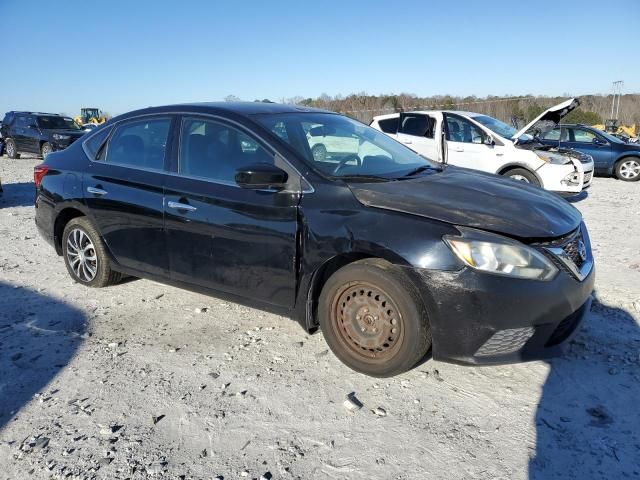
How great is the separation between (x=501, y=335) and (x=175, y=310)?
2.70 meters

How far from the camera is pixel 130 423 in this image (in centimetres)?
277

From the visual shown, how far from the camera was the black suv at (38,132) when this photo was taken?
675 inches

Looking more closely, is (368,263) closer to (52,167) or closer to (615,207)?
(52,167)

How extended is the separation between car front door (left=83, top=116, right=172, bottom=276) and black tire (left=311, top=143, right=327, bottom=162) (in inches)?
47.5

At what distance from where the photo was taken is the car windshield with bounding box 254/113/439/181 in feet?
11.6

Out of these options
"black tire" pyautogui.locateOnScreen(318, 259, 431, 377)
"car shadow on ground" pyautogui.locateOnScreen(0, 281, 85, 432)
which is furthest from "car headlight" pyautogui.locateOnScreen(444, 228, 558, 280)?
"car shadow on ground" pyautogui.locateOnScreen(0, 281, 85, 432)

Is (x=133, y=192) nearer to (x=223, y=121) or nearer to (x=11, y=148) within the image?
(x=223, y=121)

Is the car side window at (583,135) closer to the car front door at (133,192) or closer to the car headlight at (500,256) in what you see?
the car headlight at (500,256)

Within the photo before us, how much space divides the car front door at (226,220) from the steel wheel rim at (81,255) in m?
1.20

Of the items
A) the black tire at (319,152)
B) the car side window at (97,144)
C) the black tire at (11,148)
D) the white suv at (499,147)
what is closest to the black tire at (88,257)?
the car side window at (97,144)

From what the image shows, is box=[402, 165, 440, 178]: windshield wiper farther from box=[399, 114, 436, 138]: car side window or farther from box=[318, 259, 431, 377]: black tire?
box=[399, 114, 436, 138]: car side window

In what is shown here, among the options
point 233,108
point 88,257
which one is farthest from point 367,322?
point 88,257

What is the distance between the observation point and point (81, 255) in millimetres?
4730

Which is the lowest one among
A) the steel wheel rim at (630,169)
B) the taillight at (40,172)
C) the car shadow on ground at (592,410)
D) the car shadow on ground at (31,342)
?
the car shadow on ground at (592,410)
